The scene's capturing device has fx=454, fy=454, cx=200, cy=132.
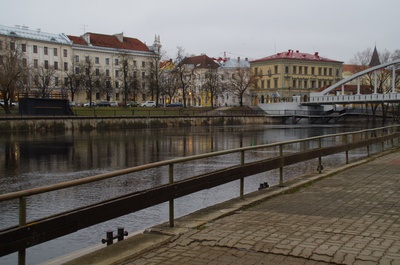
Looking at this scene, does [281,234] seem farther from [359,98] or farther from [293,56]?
[293,56]

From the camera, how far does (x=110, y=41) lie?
368 feet

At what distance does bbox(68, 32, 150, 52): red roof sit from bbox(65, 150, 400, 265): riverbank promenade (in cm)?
10330

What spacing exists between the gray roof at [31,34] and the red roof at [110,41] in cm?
374

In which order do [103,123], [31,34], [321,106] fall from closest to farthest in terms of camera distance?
1. [103,123]
2. [31,34]
3. [321,106]

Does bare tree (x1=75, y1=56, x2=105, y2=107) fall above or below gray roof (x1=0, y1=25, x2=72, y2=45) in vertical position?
below

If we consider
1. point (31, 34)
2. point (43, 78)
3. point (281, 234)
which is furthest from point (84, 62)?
point (281, 234)

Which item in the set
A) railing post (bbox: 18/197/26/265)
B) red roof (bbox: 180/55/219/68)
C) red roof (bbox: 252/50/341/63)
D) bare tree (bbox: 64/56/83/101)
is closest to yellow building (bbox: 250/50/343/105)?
red roof (bbox: 252/50/341/63)

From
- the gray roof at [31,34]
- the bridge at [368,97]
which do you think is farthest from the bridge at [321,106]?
the gray roof at [31,34]

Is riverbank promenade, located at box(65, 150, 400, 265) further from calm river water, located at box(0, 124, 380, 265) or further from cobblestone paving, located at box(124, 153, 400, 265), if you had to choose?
calm river water, located at box(0, 124, 380, 265)

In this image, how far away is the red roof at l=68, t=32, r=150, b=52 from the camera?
106938 mm

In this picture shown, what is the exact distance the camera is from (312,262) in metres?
5.18

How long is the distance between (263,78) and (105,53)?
135 feet

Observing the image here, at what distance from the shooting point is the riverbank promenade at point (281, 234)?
538 cm

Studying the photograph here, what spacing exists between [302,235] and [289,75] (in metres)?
113
